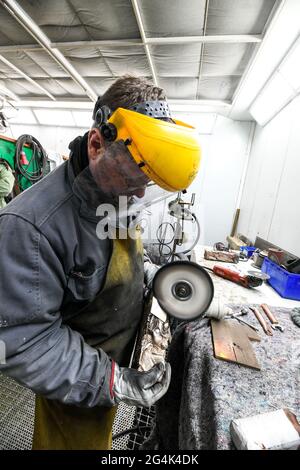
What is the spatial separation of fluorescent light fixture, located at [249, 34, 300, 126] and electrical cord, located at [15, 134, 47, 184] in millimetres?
3348

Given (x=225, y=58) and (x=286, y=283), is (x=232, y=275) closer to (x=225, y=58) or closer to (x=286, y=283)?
(x=286, y=283)

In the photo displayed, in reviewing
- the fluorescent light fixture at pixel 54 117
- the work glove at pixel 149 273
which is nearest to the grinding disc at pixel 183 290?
the work glove at pixel 149 273

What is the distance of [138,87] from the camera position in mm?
690

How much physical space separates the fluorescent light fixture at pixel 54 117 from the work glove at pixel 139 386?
19.6ft

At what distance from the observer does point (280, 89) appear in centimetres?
290

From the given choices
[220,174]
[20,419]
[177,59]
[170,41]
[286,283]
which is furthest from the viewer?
[220,174]

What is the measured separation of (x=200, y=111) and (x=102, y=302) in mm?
4746

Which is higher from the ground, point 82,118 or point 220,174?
point 82,118

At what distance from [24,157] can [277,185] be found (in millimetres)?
3421

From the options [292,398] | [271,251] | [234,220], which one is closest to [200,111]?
[234,220]

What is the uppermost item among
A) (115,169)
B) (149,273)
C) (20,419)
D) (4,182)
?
(115,169)

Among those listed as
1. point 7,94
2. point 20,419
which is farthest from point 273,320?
point 7,94

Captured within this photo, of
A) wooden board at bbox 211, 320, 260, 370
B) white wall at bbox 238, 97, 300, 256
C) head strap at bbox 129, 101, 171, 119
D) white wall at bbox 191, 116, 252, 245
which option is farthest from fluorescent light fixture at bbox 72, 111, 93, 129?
wooden board at bbox 211, 320, 260, 370

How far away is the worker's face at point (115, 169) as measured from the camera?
2.08 ft
